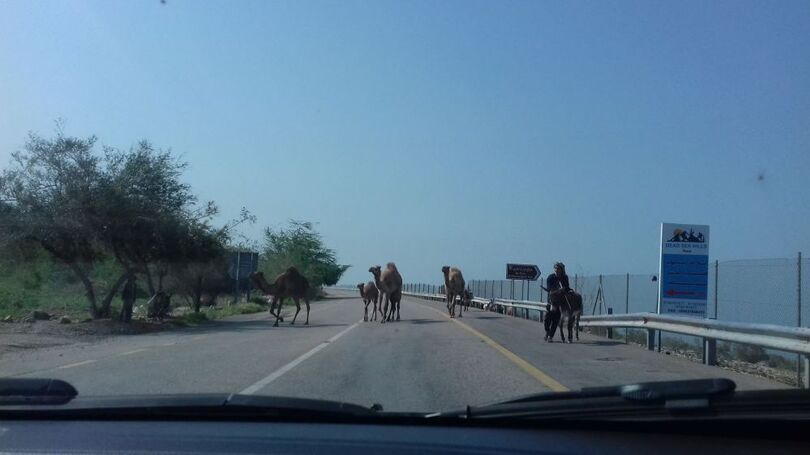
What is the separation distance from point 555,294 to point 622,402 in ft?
48.8

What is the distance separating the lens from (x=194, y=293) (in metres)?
45.4

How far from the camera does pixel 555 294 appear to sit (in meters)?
19.3

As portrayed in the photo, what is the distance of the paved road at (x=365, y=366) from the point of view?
10797 millimetres

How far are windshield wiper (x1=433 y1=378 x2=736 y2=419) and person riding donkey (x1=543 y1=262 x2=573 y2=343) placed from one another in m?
14.6

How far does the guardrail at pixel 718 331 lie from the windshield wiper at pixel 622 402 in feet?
26.9

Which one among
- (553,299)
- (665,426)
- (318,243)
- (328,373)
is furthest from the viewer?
(318,243)

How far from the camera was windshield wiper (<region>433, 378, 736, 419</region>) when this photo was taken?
442 cm

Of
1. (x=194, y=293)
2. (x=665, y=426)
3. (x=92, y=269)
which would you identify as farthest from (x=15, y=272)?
(x=665, y=426)

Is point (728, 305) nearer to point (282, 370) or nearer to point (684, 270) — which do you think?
point (684, 270)

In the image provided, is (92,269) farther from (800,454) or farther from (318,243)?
(318,243)

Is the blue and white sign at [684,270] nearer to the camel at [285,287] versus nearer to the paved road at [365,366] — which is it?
the paved road at [365,366]

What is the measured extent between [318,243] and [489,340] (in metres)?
82.5

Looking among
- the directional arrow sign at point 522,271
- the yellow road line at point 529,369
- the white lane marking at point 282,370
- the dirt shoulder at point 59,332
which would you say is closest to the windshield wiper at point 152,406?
the white lane marking at point 282,370

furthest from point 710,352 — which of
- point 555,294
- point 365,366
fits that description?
point 365,366
